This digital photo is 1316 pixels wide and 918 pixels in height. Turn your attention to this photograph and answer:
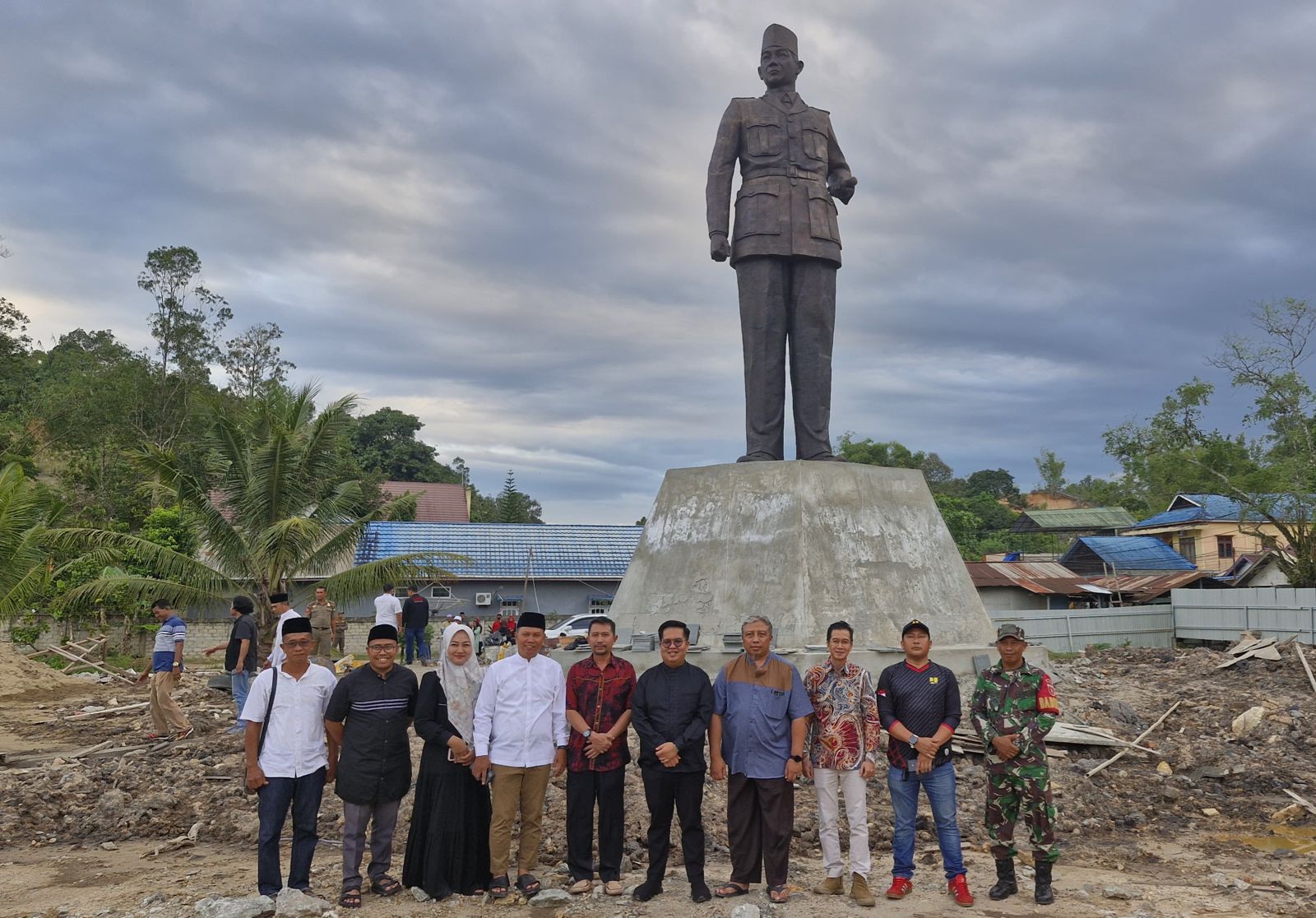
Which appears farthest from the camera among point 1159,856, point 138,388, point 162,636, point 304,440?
point 138,388

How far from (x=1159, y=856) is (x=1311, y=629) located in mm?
12148

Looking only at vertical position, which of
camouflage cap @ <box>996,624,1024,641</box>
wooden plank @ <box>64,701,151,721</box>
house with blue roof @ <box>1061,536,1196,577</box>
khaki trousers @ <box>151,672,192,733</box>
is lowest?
wooden plank @ <box>64,701,151,721</box>

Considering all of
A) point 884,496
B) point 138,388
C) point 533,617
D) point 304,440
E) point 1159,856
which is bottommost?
point 1159,856

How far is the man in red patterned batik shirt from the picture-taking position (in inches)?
184

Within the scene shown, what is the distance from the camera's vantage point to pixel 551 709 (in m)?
4.72

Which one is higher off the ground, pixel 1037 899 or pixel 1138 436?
pixel 1138 436

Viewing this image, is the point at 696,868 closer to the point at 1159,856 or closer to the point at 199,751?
the point at 1159,856

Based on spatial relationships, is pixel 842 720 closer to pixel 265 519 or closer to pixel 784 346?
pixel 784 346

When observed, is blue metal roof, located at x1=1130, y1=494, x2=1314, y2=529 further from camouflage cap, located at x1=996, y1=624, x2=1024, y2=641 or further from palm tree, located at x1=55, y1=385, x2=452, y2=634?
camouflage cap, located at x1=996, y1=624, x2=1024, y2=641

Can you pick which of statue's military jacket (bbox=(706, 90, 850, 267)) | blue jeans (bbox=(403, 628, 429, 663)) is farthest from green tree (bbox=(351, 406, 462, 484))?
statue's military jacket (bbox=(706, 90, 850, 267))

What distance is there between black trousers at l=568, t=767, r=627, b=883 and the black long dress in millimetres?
430

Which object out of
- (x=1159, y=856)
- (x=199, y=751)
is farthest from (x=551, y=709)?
(x=199, y=751)

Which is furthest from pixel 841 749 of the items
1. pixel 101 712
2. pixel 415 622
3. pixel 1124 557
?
pixel 1124 557

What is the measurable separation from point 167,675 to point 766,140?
6.98m
